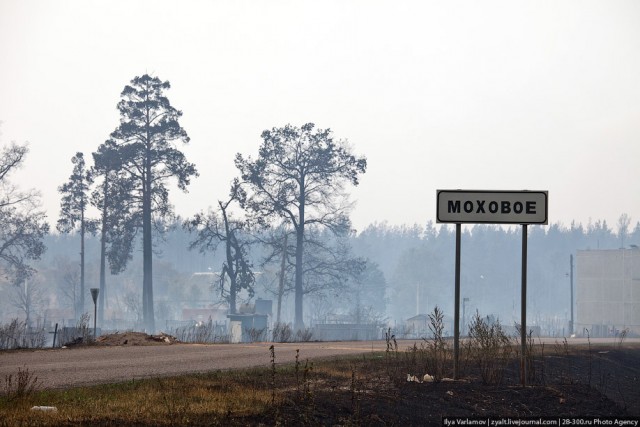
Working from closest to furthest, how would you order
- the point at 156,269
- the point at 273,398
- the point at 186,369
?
the point at 273,398 → the point at 186,369 → the point at 156,269

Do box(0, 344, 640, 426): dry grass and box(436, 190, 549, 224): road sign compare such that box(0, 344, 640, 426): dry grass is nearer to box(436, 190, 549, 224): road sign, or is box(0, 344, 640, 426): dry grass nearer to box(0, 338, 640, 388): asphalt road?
box(0, 338, 640, 388): asphalt road

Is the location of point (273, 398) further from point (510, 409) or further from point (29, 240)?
point (29, 240)

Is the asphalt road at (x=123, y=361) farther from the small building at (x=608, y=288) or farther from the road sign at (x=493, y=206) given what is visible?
the small building at (x=608, y=288)

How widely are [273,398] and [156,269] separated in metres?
149

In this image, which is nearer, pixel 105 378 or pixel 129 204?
pixel 105 378

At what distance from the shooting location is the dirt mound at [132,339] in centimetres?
2666

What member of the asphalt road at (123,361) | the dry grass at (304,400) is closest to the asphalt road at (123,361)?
the asphalt road at (123,361)

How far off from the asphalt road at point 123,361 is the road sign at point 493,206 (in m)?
5.54

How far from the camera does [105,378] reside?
52.4 feet

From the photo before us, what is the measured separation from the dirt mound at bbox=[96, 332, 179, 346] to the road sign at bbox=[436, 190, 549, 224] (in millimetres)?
13613

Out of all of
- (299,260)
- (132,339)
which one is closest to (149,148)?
(299,260)

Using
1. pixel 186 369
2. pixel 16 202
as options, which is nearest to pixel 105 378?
pixel 186 369

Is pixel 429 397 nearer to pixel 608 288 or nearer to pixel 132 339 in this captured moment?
pixel 132 339

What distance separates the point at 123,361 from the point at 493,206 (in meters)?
8.64
